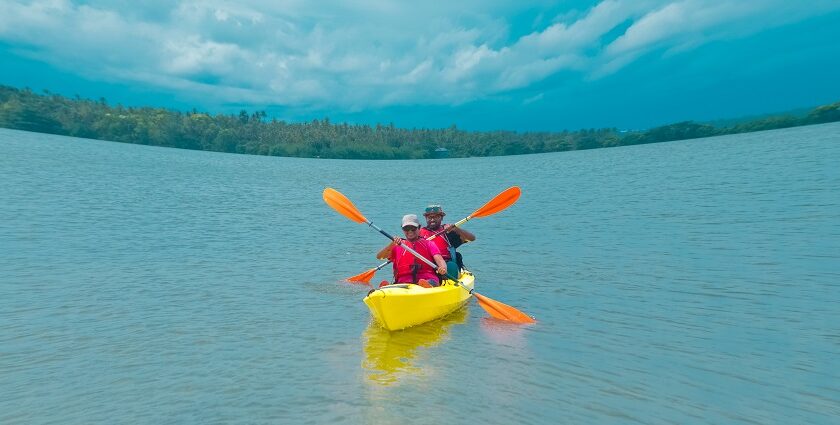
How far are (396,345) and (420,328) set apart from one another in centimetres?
100

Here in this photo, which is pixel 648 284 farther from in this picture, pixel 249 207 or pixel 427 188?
pixel 427 188

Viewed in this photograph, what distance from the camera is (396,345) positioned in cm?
930

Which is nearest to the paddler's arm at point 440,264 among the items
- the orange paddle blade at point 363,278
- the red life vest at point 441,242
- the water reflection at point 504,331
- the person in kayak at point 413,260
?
the person in kayak at point 413,260

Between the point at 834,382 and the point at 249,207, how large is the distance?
91.9ft

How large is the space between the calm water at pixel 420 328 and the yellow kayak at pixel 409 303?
0.84ft

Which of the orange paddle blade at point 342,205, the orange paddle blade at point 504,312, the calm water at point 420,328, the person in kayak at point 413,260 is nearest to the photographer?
the calm water at point 420,328

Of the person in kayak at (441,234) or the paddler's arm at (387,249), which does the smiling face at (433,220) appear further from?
the paddler's arm at (387,249)

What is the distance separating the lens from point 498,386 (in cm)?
755

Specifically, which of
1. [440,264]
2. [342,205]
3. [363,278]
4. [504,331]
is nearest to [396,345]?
[440,264]

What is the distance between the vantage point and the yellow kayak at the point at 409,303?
923 centimetres

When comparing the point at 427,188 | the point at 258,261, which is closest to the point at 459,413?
the point at 258,261

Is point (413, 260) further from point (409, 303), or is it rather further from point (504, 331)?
point (504, 331)

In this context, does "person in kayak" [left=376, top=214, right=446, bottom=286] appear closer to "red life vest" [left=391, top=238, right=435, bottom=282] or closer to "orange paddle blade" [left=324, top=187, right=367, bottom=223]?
"red life vest" [left=391, top=238, right=435, bottom=282]

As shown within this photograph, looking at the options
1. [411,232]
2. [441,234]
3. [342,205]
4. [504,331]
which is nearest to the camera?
[504,331]
